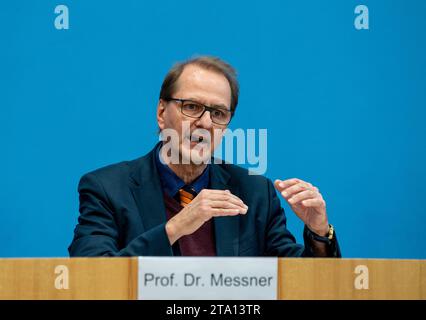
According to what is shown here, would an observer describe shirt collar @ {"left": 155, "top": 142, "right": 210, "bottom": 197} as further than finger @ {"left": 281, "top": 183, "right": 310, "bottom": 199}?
Yes

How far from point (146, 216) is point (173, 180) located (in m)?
0.17

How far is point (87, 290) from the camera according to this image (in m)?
1.31

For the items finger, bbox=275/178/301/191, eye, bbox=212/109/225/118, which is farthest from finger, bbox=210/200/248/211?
eye, bbox=212/109/225/118

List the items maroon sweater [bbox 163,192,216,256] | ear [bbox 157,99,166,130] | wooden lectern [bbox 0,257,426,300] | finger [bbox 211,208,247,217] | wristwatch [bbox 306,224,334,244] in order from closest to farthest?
1. wooden lectern [bbox 0,257,426,300]
2. finger [bbox 211,208,247,217]
3. wristwatch [bbox 306,224,334,244]
4. maroon sweater [bbox 163,192,216,256]
5. ear [bbox 157,99,166,130]

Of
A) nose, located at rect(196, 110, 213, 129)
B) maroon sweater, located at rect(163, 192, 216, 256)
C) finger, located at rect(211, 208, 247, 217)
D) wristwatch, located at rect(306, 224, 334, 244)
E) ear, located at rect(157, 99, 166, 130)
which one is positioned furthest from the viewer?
ear, located at rect(157, 99, 166, 130)

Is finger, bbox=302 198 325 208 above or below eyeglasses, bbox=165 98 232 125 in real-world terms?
below

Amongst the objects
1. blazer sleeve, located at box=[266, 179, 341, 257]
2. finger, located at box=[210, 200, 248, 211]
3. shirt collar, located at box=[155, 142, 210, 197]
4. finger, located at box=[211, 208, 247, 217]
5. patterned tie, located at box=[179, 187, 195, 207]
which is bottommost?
blazer sleeve, located at box=[266, 179, 341, 257]

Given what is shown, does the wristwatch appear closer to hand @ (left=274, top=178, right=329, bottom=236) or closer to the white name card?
hand @ (left=274, top=178, right=329, bottom=236)

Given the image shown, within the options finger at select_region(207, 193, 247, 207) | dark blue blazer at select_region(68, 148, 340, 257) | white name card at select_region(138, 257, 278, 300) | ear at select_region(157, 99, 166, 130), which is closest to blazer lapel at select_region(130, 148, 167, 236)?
dark blue blazer at select_region(68, 148, 340, 257)

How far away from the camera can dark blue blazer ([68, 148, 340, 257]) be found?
1.91m

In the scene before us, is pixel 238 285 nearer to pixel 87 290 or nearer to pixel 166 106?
pixel 87 290

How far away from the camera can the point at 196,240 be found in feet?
6.56
